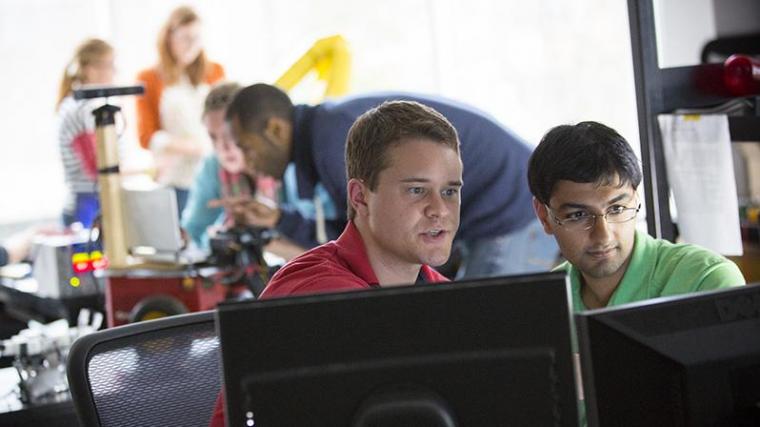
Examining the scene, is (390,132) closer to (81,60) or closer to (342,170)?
(342,170)

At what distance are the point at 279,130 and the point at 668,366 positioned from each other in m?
2.67

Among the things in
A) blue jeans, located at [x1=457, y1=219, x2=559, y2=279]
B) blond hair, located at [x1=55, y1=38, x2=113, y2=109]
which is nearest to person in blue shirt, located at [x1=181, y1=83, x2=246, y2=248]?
blue jeans, located at [x1=457, y1=219, x2=559, y2=279]

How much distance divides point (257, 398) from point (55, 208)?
5796mm

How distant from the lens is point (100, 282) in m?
4.23

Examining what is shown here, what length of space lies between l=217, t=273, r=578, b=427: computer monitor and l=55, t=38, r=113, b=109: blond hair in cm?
428

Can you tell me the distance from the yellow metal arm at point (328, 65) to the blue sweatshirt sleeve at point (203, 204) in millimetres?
548

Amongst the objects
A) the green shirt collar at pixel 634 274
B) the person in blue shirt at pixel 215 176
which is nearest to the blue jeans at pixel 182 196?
the person in blue shirt at pixel 215 176

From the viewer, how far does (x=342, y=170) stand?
3.64 m

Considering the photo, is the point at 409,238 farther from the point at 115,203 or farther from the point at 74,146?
the point at 74,146

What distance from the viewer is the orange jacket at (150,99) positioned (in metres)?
5.25

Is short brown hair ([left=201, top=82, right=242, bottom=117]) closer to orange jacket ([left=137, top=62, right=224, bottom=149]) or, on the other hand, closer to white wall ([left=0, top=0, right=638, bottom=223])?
orange jacket ([left=137, top=62, right=224, bottom=149])

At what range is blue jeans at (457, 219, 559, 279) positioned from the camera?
3.95 m

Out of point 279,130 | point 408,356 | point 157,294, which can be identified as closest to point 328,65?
point 279,130

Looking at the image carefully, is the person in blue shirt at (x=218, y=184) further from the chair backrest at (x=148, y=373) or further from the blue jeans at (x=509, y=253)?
the chair backrest at (x=148, y=373)
